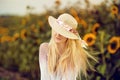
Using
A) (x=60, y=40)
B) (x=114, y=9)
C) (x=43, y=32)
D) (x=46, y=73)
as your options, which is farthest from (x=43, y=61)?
(x=114, y=9)

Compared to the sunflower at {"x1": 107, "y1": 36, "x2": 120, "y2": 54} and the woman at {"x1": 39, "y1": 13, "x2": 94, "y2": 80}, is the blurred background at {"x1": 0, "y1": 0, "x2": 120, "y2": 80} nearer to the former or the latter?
the sunflower at {"x1": 107, "y1": 36, "x2": 120, "y2": 54}

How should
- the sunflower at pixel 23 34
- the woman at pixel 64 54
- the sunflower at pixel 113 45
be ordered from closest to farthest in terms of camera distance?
the woman at pixel 64 54
the sunflower at pixel 113 45
the sunflower at pixel 23 34

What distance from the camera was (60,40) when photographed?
1964mm

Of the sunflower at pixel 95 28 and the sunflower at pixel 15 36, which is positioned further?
the sunflower at pixel 15 36

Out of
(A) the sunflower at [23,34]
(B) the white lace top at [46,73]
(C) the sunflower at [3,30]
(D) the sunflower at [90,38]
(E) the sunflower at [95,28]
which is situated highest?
(C) the sunflower at [3,30]

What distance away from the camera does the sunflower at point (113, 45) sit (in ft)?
7.13

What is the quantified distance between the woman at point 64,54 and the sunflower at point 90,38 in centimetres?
15

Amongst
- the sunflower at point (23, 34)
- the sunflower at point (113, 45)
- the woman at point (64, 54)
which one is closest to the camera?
the woman at point (64, 54)

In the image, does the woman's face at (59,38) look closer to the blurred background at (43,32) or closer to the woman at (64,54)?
the woman at (64,54)

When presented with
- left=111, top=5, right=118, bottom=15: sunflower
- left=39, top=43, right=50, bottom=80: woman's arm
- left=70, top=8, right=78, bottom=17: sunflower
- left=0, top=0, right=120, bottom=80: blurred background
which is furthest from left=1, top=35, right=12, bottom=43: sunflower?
left=111, top=5, right=118, bottom=15: sunflower

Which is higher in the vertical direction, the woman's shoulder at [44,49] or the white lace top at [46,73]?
the woman's shoulder at [44,49]

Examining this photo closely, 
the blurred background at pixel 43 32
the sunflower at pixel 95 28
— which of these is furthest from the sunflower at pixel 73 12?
the sunflower at pixel 95 28

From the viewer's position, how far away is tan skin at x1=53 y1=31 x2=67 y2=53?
1.96m

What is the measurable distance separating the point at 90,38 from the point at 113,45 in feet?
0.49
